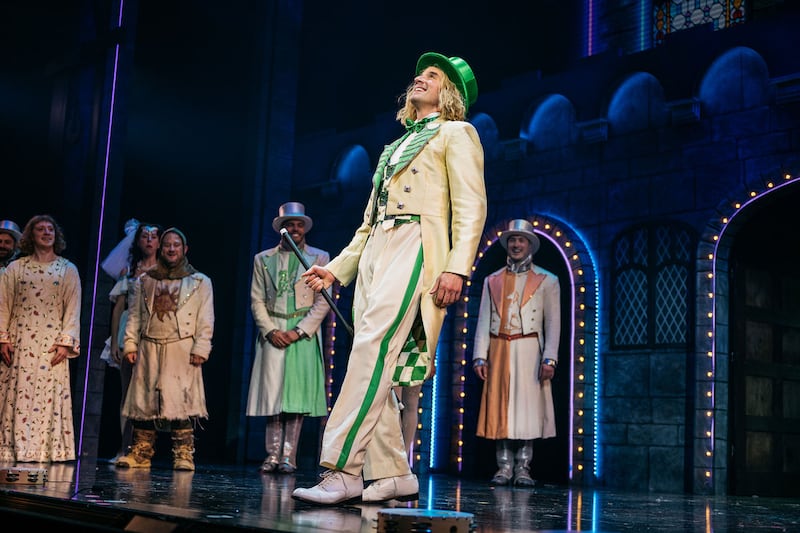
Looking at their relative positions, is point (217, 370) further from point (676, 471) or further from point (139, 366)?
point (676, 471)

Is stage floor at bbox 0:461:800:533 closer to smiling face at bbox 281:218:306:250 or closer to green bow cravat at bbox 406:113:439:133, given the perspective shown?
green bow cravat at bbox 406:113:439:133

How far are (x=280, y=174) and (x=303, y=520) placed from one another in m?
7.43

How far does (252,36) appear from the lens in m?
10.2

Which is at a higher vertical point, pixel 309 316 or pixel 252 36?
pixel 252 36

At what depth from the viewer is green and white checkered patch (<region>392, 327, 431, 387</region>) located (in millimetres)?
3701

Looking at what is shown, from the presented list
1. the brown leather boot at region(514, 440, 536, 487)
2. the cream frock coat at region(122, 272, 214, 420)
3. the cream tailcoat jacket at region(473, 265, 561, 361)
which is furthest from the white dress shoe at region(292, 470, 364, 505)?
the cream tailcoat jacket at region(473, 265, 561, 361)

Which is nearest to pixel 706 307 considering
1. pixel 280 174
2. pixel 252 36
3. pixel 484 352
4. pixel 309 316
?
pixel 484 352

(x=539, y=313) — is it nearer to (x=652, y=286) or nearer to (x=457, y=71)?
(x=652, y=286)

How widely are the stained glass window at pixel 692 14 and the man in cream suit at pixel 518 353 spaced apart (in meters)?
3.90

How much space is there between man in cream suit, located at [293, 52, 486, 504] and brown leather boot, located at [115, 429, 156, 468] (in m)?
3.11

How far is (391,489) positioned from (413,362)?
1.61ft

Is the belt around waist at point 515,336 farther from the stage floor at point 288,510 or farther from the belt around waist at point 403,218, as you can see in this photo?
the belt around waist at point 403,218

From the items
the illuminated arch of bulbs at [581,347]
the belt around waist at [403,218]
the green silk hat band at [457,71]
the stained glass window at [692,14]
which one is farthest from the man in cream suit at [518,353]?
the stained glass window at [692,14]

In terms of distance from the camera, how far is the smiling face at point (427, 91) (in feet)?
13.3
